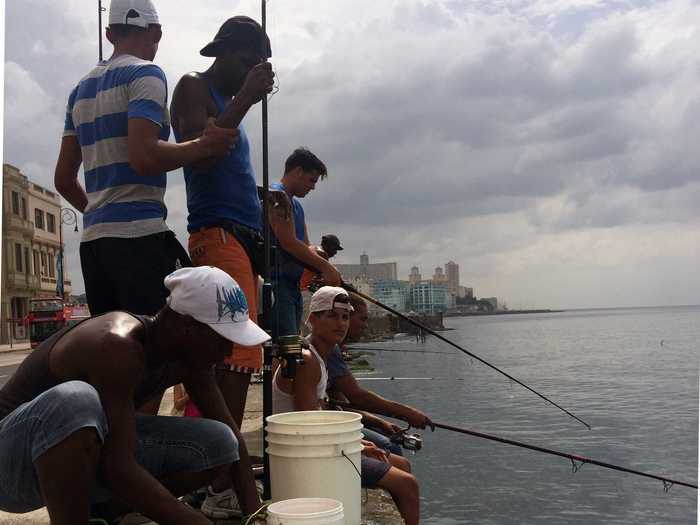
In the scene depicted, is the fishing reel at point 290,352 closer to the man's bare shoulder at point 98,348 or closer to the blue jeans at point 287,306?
the blue jeans at point 287,306

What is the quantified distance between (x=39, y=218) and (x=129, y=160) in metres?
44.0

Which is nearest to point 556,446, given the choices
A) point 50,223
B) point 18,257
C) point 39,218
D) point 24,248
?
point 18,257

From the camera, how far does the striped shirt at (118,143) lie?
8.08 ft

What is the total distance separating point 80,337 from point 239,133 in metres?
1.16

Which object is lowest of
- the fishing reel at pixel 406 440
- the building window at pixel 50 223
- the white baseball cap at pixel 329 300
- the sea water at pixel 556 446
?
the sea water at pixel 556 446

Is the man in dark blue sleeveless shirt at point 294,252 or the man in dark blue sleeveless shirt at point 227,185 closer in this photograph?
the man in dark blue sleeveless shirt at point 227,185

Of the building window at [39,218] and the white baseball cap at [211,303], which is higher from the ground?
the building window at [39,218]

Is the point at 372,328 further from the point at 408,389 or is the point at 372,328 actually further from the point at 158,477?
the point at 158,477

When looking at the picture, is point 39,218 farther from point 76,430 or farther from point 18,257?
point 76,430

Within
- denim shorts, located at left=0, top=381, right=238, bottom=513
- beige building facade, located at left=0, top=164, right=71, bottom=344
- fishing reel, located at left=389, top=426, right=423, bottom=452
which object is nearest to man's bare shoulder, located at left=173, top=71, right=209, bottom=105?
denim shorts, located at left=0, top=381, right=238, bottom=513

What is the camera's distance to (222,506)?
2.59 m

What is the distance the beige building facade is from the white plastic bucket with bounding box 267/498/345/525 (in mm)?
34130

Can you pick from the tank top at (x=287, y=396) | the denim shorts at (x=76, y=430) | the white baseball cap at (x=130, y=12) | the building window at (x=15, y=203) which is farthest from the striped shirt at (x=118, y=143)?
the building window at (x=15, y=203)

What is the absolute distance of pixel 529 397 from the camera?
72.2ft
